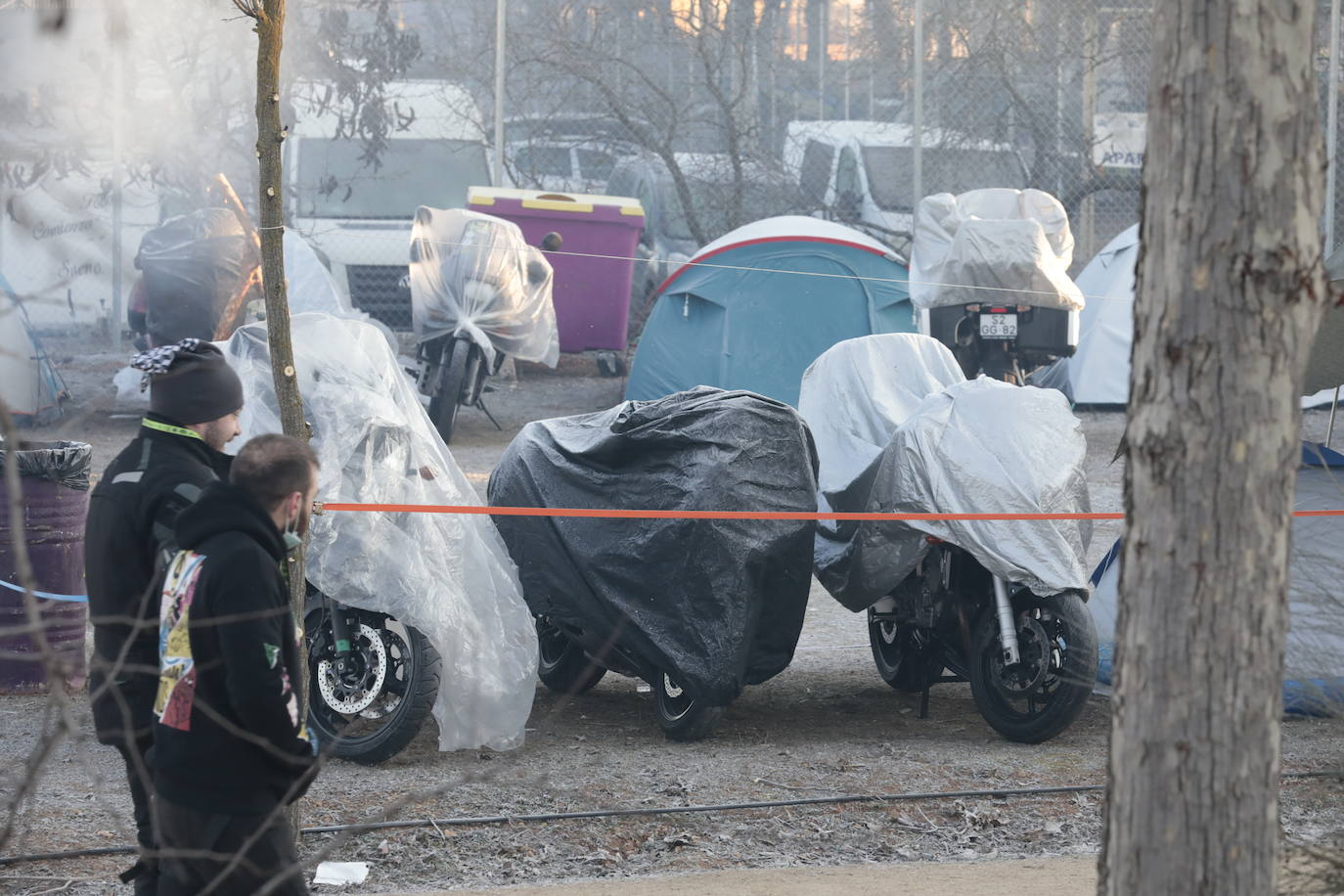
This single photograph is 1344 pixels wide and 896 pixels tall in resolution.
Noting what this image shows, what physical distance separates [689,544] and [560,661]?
47.9 inches

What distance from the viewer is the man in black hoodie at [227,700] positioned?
3.22 m

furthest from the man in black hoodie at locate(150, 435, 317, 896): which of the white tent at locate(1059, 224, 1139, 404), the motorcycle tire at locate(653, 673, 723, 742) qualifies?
the white tent at locate(1059, 224, 1139, 404)

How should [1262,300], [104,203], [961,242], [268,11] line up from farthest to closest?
[104,203] → [961,242] → [268,11] → [1262,300]

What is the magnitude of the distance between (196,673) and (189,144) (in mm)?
13934

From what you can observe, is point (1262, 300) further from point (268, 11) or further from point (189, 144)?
point (189, 144)

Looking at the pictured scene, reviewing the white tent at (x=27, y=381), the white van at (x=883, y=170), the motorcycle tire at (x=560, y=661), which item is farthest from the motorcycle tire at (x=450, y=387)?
the motorcycle tire at (x=560, y=661)

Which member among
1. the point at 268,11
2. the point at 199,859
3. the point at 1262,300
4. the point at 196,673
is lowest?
the point at 199,859

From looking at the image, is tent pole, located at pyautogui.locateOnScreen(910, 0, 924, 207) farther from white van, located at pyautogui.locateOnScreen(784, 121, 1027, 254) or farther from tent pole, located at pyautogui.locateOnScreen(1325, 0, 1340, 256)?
tent pole, located at pyautogui.locateOnScreen(1325, 0, 1340, 256)

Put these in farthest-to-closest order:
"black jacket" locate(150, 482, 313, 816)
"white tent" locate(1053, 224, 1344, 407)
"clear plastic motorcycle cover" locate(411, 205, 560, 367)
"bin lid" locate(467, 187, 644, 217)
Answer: "white tent" locate(1053, 224, 1344, 407) → "bin lid" locate(467, 187, 644, 217) → "clear plastic motorcycle cover" locate(411, 205, 560, 367) → "black jacket" locate(150, 482, 313, 816)

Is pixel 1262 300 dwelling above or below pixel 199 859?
above

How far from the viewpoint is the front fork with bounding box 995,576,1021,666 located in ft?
18.8

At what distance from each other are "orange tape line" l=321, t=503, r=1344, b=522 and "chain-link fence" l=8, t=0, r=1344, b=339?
9.63 meters

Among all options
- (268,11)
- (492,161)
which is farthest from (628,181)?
(268,11)

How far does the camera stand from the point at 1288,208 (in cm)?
270
